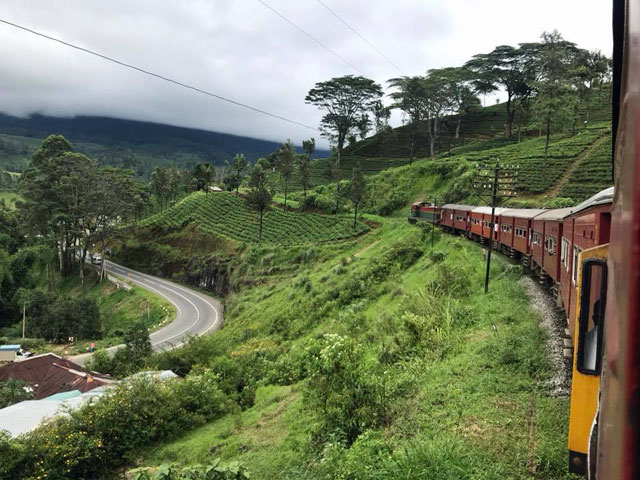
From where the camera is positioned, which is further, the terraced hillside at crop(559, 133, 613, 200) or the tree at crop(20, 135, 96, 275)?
the tree at crop(20, 135, 96, 275)

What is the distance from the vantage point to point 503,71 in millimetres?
52500

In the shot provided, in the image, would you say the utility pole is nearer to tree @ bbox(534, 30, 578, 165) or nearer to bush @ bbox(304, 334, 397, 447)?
bush @ bbox(304, 334, 397, 447)

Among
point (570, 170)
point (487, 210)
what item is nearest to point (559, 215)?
point (487, 210)

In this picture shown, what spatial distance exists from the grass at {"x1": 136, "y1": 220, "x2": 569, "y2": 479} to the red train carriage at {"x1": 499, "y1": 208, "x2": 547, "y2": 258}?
1068mm

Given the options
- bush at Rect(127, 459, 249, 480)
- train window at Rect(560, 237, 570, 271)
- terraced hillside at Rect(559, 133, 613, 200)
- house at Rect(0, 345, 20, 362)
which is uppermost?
terraced hillside at Rect(559, 133, 613, 200)

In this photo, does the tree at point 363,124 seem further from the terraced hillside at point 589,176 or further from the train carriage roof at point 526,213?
the train carriage roof at point 526,213

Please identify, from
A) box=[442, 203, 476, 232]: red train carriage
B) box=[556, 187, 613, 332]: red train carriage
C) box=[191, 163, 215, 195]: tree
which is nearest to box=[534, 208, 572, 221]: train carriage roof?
box=[556, 187, 613, 332]: red train carriage

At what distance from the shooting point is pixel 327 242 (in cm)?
3488

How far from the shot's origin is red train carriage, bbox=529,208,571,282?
398 inches

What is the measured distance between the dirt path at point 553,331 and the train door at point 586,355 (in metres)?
3.30

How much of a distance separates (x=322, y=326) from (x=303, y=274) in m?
9.85

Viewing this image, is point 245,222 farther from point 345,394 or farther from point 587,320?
point 587,320

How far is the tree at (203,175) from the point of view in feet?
207

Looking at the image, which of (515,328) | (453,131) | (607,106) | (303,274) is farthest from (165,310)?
(607,106)
